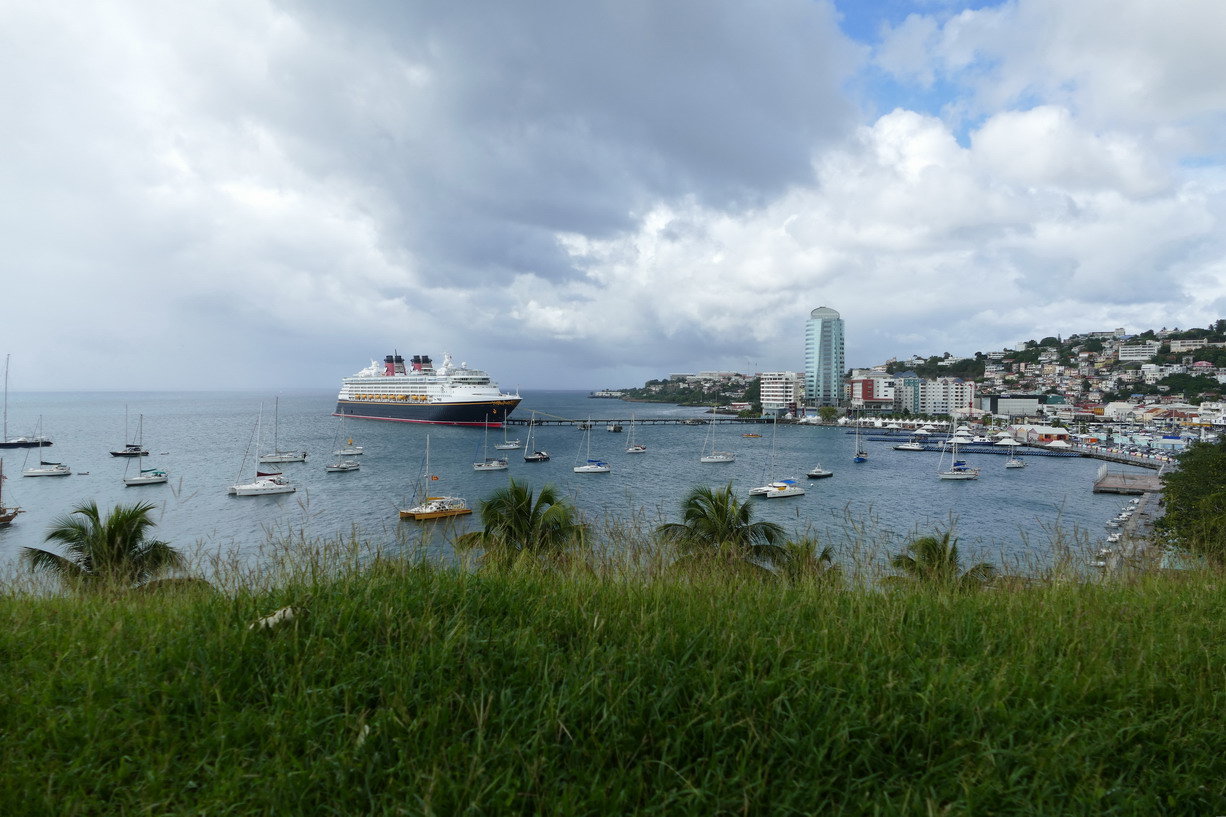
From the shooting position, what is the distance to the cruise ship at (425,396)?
71.4 metres

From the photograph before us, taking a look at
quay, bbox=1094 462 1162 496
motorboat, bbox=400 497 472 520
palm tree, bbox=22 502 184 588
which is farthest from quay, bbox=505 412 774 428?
palm tree, bbox=22 502 184 588

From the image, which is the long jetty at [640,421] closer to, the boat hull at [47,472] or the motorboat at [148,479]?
the motorboat at [148,479]

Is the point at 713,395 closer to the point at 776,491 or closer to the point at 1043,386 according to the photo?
the point at 1043,386

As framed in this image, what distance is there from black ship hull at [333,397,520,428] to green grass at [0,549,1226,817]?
68.7 metres

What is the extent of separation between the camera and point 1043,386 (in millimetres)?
126062

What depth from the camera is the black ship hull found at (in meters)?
70.7

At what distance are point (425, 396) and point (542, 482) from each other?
142ft

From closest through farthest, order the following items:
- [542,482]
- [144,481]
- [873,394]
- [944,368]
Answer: [144,481], [542,482], [873,394], [944,368]

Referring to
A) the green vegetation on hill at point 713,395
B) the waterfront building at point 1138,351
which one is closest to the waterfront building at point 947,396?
the green vegetation on hill at point 713,395

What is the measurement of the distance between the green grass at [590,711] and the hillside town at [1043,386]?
99.8 m

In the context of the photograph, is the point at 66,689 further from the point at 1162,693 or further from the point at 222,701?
the point at 1162,693

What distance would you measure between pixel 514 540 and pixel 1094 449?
7102 cm

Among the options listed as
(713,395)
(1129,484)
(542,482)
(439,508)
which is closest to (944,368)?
(713,395)

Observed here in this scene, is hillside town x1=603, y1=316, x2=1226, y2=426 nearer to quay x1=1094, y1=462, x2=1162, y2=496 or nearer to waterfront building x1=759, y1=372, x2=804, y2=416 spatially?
waterfront building x1=759, y1=372, x2=804, y2=416
